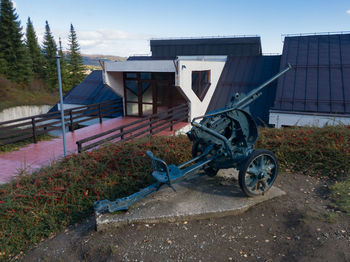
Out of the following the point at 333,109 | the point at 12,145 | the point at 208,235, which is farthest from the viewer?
the point at 333,109

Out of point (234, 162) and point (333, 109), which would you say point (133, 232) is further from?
point (333, 109)

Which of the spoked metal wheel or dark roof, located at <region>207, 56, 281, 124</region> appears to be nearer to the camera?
the spoked metal wheel

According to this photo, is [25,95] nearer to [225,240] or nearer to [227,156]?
[227,156]

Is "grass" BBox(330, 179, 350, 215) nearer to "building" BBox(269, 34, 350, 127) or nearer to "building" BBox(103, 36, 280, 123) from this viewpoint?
"building" BBox(269, 34, 350, 127)

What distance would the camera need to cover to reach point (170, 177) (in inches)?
178

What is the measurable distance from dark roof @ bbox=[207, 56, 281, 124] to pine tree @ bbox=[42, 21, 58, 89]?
1228 inches

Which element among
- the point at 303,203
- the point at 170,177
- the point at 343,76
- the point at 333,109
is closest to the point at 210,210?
the point at 170,177

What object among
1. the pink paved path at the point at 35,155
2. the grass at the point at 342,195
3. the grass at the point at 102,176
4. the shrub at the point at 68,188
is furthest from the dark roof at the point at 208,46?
the grass at the point at 342,195

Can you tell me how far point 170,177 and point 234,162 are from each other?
1.22 metres

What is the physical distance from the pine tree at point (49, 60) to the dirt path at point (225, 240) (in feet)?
133

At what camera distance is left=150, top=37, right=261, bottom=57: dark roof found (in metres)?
19.8

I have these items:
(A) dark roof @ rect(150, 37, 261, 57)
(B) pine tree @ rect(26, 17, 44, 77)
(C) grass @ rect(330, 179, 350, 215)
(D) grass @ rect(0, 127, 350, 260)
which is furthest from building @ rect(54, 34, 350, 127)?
(B) pine tree @ rect(26, 17, 44, 77)

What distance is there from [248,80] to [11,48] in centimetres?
3076

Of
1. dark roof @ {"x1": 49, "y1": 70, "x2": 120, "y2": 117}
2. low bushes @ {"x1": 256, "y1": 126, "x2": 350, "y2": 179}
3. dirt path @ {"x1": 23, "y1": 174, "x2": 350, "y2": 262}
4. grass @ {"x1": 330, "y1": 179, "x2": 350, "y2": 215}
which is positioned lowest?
dirt path @ {"x1": 23, "y1": 174, "x2": 350, "y2": 262}
